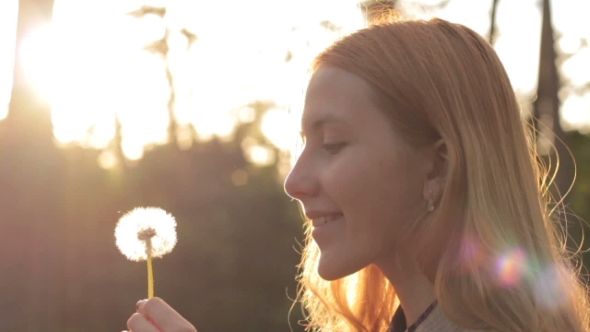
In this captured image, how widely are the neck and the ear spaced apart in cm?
21

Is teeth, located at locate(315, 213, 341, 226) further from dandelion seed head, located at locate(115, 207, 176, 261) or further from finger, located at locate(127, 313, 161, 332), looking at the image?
finger, located at locate(127, 313, 161, 332)

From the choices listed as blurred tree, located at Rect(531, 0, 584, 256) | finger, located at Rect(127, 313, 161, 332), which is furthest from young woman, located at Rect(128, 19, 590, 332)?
blurred tree, located at Rect(531, 0, 584, 256)

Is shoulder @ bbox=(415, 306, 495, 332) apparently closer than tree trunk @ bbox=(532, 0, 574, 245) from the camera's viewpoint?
Yes

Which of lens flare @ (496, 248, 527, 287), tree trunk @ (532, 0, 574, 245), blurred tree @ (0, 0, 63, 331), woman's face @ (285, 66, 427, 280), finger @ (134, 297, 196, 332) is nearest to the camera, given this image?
finger @ (134, 297, 196, 332)

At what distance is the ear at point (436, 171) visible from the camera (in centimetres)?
231

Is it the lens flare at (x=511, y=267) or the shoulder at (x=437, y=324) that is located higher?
the lens flare at (x=511, y=267)

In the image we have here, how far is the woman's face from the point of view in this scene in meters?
2.28

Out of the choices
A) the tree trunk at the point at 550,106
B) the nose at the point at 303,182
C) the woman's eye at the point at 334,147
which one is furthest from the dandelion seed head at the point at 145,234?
the tree trunk at the point at 550,106

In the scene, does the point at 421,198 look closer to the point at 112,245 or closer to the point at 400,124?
the point at 400,124

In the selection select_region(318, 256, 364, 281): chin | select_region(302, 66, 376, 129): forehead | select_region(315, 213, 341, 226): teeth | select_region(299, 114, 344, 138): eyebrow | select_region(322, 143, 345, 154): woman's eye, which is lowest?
select_region(318, 256, 364, 281): chin

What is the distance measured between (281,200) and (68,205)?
4.28m

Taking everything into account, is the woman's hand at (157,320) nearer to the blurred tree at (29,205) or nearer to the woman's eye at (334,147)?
the woman's eye at (334,147)

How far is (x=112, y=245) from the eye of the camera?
8812 millimetres

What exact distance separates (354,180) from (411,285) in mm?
366
